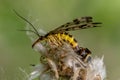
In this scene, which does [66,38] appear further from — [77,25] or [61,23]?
[61,23]

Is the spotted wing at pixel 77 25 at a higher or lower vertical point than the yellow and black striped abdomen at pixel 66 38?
higher

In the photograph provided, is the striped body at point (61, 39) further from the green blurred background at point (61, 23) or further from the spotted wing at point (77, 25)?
the green blurred background at point (61, 23)

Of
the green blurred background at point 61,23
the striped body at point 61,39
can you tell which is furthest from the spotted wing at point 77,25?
the green blurred background at point 61,23

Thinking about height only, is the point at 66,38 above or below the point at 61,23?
below

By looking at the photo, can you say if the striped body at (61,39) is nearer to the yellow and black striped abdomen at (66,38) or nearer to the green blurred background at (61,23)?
the yellow and black striped abdomen at (66,38)

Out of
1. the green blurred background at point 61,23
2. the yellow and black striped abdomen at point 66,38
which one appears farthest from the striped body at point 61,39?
the green blurred background at point 61,23

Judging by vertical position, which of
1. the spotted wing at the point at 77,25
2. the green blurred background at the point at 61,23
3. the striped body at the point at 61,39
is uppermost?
the green blurred background at the point at 61,23

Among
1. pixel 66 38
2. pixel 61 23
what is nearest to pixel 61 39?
pixel 66 38

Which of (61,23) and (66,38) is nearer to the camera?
(66,38)

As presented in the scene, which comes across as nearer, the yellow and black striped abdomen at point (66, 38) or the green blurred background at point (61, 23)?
the yellow and black striped abdomen at point (66, 38)
